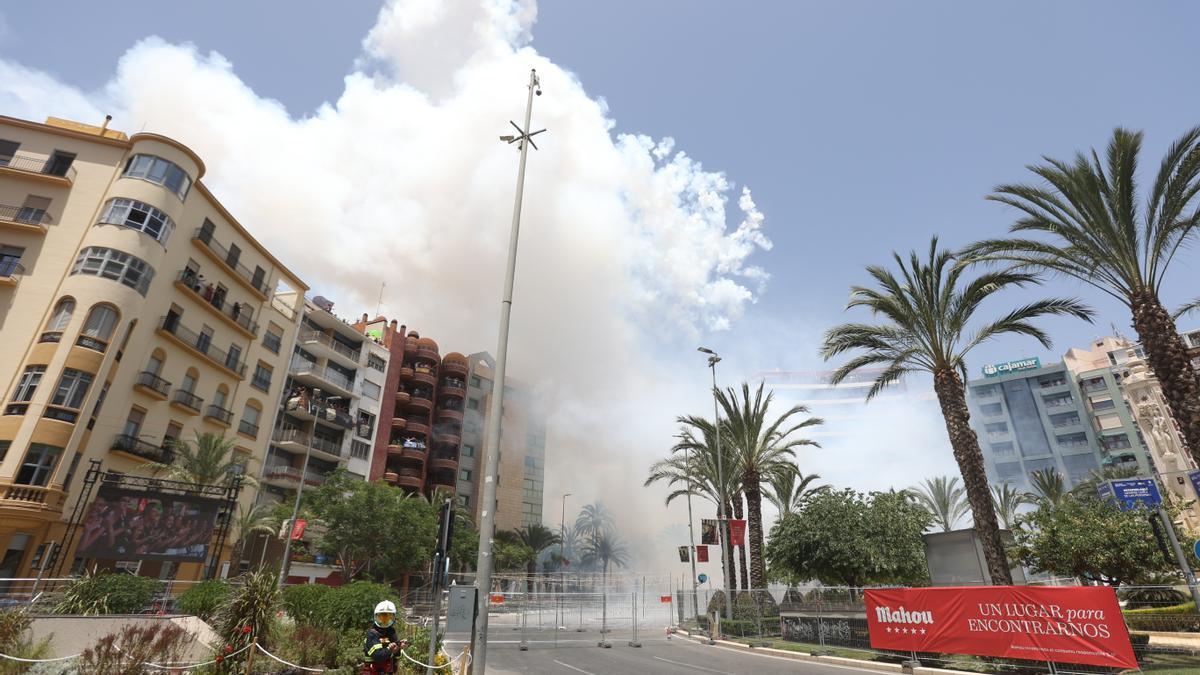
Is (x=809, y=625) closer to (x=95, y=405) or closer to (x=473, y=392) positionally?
(x=95, y=405)

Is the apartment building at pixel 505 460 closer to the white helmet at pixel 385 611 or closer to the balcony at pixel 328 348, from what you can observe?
the balcony at pixel 328 348

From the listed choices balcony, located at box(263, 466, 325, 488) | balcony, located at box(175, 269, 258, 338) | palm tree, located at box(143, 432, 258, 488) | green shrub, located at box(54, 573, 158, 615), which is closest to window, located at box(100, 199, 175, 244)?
balcony, located at box(175, 269, 258, 338)

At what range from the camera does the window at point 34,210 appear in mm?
27859

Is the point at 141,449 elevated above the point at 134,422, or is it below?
below

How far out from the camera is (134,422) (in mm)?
28641

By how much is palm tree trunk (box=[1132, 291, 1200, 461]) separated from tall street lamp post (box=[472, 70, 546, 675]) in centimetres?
1501

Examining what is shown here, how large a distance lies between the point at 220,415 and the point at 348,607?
27161mm

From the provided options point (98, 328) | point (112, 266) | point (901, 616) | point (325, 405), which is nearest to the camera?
point (901, 616)

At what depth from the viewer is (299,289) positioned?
42.9 m

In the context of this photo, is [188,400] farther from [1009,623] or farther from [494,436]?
[1009,623]

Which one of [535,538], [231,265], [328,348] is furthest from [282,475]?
[535,538]

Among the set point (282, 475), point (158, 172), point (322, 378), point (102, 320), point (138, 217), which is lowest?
point (282, 475)

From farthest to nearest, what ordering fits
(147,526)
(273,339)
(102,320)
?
1. (273,339)
2. (102,320)
3. (147,526)

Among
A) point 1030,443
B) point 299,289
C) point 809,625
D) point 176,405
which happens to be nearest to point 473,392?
point 299,289
